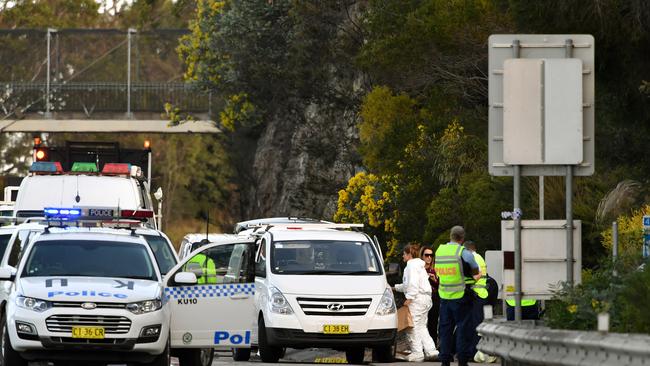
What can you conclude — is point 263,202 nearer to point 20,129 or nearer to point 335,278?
point 20,129

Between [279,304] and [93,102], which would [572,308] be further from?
[93,102]

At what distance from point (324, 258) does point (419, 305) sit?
178 cm

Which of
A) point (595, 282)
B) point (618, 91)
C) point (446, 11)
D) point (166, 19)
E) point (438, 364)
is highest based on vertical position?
point (166, 19)

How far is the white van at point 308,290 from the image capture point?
21.9m

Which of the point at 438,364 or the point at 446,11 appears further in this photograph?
the point at 446,11

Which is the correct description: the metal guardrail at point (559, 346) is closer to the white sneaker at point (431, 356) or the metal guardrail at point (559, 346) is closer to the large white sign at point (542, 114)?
the large white sign at point (542, 114)

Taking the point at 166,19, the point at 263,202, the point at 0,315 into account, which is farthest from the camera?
the point at 166,19

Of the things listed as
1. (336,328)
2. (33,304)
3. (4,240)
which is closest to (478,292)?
(336,328)

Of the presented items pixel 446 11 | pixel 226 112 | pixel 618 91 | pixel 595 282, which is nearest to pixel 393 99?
pixel 446 11

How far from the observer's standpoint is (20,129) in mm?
72625

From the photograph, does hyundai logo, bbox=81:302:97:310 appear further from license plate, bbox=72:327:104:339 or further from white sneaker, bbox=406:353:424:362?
white sneaker, bbox=406:353:424:362

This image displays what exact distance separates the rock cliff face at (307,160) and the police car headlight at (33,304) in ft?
85.0

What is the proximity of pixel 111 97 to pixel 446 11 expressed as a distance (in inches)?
1837

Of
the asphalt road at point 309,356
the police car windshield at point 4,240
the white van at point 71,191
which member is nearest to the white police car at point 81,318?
the police car windshield at point 4,240
